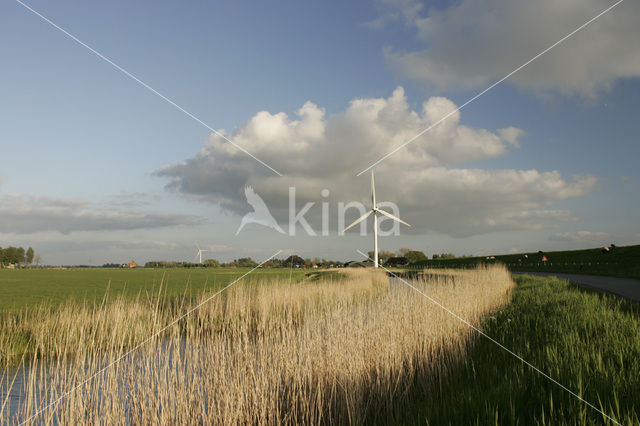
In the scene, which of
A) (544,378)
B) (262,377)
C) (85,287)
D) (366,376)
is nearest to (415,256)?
(85,287)

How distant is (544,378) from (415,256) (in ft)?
418

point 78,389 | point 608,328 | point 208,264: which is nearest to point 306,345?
point 78,389

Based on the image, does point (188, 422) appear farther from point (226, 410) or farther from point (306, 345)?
point (306, 345)

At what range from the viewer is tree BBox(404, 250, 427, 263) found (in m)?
128

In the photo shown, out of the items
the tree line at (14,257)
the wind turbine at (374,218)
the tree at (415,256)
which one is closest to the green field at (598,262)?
the wind turbine at (374,218)

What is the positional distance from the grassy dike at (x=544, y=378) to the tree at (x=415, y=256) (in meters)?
119

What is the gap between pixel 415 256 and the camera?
130 m

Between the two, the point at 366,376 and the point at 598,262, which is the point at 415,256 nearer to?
the point at 598,262

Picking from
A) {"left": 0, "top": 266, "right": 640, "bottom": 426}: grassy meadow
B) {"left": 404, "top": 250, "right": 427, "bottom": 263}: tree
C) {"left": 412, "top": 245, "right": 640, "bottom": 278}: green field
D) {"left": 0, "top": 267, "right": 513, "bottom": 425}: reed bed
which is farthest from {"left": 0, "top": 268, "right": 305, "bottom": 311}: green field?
{"left": 404, "top": 250, "right": 427, "bottom": 263}: tree

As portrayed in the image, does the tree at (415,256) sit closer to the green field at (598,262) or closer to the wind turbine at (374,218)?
the green field at (598,262)

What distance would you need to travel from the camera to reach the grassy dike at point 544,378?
16.4ft

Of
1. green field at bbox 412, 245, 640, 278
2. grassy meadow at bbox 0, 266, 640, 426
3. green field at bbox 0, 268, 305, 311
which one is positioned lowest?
green field at bbox 0, 268, 305, 311

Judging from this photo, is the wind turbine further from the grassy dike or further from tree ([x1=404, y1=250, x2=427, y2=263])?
tree ([x1=404, y1=250, x2=427, y2=263])

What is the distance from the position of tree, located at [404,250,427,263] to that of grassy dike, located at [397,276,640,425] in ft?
389
